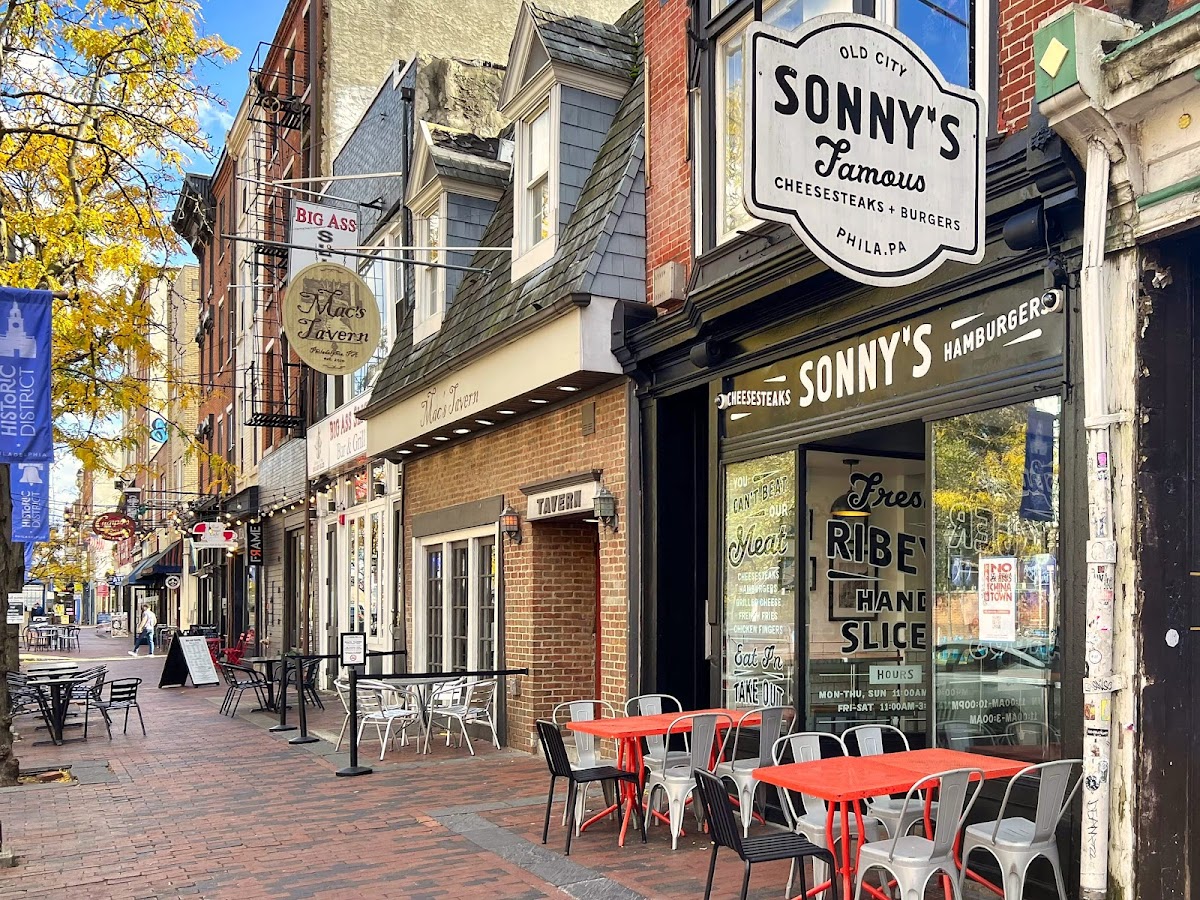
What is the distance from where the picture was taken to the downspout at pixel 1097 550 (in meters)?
5.31

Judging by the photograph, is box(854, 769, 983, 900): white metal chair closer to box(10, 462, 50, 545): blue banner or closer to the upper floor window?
the upper floor window

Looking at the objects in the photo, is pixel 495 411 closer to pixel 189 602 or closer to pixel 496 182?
pixel 496 182

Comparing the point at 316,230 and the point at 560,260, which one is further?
the point at 316,230

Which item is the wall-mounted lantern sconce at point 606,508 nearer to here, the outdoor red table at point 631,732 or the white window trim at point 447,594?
the outdoor red table at point 631,732

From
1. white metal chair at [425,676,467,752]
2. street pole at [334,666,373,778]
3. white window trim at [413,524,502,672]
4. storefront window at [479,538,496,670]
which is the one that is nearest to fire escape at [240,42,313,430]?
white window trim at [413,524,502,672]

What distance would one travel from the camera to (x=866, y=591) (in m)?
8.66

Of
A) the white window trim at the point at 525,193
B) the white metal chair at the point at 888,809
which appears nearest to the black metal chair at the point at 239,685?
the white window trim at the point at 525,193

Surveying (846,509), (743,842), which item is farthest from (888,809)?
(846,509)

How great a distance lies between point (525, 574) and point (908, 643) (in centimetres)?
485

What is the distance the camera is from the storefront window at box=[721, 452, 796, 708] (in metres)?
8.43

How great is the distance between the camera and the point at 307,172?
22344mm

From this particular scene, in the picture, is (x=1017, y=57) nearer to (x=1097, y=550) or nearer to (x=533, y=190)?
(x=1097, y=550)

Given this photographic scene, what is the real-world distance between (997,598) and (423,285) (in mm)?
10866

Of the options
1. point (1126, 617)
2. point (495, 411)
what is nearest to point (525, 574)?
point (495, 411)
